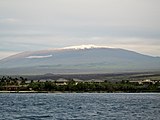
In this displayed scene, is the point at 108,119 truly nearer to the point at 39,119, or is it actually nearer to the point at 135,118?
the point at 135,118

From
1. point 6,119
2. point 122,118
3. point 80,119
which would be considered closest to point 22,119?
point 6,119

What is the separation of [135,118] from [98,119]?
6.19 meters

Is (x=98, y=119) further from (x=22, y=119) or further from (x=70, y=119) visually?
(x=22, y=119)

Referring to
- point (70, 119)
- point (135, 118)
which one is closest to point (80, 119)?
point (70, 119)

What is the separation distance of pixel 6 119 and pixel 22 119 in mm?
2433

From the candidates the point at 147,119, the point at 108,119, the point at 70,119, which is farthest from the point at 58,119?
the point at 147,119

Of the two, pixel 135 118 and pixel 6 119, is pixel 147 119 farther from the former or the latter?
pixel 6 119

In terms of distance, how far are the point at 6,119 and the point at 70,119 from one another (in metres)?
9.65

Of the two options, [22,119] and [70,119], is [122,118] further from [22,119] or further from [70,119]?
[22,119]

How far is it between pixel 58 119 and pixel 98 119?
19.9ft

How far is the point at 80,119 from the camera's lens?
273ft

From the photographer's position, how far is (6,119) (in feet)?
269

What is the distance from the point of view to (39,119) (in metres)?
81.9

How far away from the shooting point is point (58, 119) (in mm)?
82562
